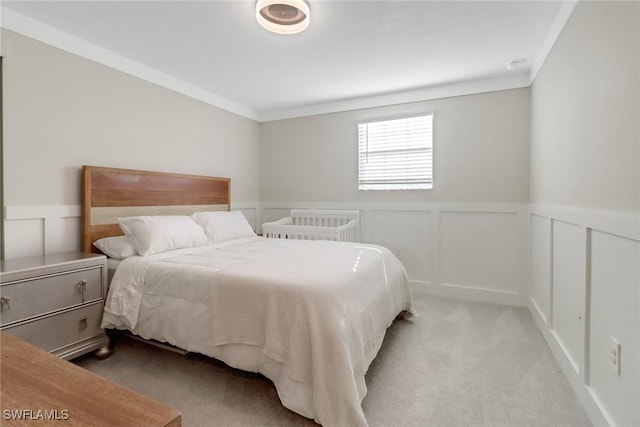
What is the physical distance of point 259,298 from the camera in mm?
1673

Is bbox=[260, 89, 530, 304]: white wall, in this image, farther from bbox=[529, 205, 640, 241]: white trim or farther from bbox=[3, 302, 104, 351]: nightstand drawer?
bbox=[3, 302, 104, 351]: nightstand drawer

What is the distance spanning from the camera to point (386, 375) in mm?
1941

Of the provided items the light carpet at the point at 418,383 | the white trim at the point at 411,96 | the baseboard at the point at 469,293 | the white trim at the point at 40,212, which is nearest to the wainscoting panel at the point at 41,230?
the white trim at the point at 40,212

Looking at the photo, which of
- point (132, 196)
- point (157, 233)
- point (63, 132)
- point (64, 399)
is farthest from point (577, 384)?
point (63, 132)

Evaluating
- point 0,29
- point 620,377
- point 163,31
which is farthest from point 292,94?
point 620,377

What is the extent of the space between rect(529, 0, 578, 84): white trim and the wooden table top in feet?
9.07

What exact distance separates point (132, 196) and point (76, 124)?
0.70 m

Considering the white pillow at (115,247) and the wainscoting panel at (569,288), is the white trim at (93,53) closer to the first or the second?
the white pillow at (115,247)

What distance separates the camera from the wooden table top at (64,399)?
543 millimetres

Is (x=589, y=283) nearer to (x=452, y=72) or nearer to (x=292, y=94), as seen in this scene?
(x=452, y=72)

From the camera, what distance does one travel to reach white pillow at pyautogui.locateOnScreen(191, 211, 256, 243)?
121 inches

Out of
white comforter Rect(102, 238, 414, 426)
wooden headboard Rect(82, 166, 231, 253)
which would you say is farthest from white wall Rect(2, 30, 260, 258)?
white comforter Rect(102, 238, 414, 426)

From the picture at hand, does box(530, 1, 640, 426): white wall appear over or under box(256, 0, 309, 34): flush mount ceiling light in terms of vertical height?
under

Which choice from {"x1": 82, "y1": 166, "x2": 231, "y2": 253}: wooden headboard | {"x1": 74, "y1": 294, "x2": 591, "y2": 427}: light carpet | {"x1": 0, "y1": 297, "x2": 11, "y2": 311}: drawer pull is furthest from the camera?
{"x1": 82, "y1": 166, "x2": 231, "y2": 253}: wooden headboard
